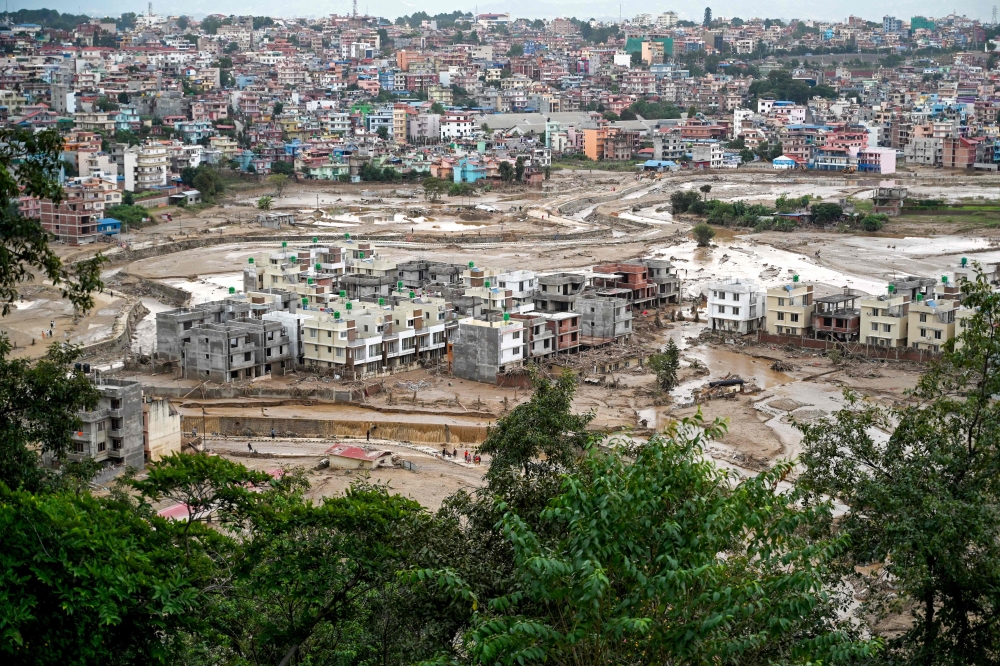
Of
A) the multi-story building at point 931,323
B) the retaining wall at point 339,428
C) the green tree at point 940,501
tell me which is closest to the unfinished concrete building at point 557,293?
the multi-story building at point 931,323

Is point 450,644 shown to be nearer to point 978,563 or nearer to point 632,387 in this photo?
point 978,563

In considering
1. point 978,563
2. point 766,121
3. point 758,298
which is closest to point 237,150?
point 766,121

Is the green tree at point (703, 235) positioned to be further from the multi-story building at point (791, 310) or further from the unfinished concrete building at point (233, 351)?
the unfinished concrete building at point (233, 351)

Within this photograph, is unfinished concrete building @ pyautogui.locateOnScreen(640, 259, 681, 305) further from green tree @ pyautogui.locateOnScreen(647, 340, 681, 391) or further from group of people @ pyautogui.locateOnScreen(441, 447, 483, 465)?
group of people @ pyautogui.locateOnScreen(441, 447, 483, 465)

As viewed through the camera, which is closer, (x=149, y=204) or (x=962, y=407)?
(x=962, y=407)

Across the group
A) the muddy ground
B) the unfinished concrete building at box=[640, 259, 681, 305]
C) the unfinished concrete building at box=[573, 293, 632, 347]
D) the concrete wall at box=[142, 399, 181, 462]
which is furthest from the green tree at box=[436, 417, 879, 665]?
the unfinished concrete building at box=[640, 259, 681, 305]
